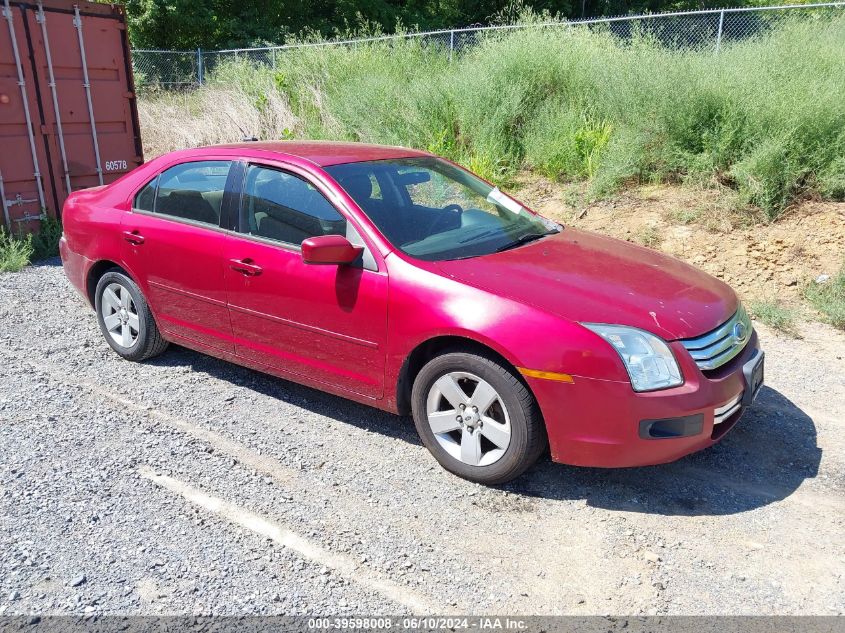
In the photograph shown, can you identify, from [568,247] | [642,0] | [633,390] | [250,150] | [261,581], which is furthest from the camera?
[642,0]

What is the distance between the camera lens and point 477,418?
357 centimetres

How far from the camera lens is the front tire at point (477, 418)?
3.42 m

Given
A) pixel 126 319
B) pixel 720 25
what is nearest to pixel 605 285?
pixel 126 319

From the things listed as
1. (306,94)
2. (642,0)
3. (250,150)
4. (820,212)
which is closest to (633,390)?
(250,150)

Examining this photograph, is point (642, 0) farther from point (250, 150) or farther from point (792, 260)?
point (250, 150)

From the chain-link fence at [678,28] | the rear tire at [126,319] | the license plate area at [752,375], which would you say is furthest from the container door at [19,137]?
the license plate area at [752,375]

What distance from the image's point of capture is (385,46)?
44.3 ft

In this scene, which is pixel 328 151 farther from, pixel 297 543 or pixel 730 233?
pixel 730 233

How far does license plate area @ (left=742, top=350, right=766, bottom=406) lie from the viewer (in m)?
3.63

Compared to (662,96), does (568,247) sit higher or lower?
lower

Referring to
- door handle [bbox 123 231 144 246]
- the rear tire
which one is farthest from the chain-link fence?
the rear tire

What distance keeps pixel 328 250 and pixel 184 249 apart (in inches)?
54.3

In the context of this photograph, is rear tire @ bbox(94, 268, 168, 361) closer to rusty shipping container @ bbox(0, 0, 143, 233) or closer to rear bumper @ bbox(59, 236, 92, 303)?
rear bumper @ bbox(59, 236, 92, 303)

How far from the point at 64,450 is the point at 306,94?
10622mm
